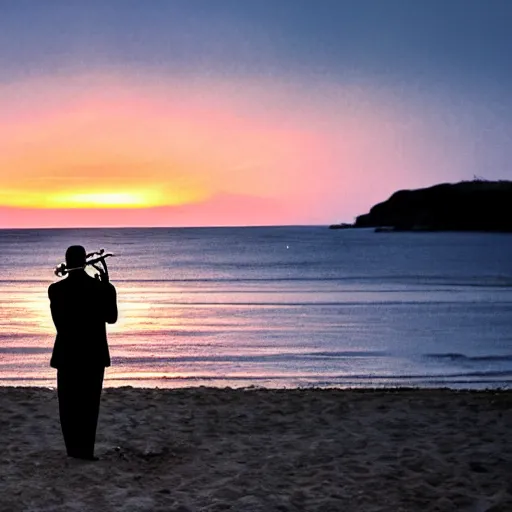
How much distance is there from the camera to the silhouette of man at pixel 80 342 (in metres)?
6.36

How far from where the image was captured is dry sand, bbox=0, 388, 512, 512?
576 centimetres

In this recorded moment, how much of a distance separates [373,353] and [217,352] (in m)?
3.63

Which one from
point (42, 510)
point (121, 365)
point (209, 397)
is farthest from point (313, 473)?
point (121, 365)

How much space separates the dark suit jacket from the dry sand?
970mm

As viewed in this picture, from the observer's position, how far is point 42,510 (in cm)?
546

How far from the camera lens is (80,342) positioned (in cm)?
646

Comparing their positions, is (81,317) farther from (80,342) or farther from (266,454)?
(266,454)

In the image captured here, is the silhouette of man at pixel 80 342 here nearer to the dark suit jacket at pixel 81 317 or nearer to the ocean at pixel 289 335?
the dark suit jacket at pixel 81 317

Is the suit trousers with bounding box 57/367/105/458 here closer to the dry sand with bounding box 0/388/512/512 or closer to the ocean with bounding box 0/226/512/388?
the dry sand with bounding box 0/388/512/512

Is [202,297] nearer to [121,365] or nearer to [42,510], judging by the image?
[121,365]

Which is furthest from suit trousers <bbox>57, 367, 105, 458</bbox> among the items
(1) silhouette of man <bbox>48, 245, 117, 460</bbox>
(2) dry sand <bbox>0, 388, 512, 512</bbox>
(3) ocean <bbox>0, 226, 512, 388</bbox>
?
(3) ocean <bbox>0, 226, 512, 388</bbox>

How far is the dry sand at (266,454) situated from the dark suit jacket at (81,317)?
3.18ft

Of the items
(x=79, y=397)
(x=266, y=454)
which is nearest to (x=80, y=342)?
(x=79, y=397)

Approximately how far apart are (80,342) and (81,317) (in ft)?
0.74
